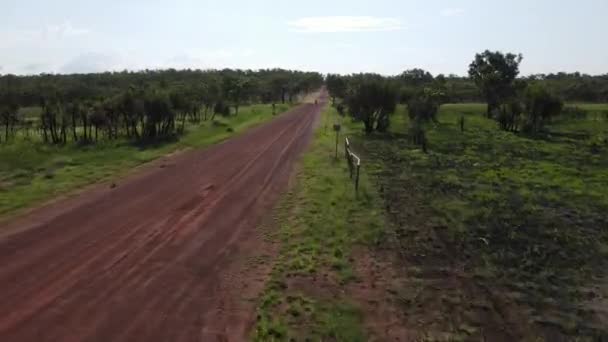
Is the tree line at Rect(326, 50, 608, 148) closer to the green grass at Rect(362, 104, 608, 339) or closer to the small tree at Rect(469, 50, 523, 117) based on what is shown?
the small tree at Rect(469, 50, 523, 117)

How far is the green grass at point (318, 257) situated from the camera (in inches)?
380

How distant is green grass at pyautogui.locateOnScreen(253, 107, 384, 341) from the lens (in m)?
9.66

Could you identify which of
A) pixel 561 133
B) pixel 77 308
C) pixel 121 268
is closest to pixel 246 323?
pixel 77 308

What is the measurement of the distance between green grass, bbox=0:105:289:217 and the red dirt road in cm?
168

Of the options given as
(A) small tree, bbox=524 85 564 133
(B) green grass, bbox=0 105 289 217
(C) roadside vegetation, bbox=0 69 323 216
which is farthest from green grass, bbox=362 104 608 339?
(A) small tree, bbox=524 85 564 133

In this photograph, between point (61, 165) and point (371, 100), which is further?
point (371, 100)

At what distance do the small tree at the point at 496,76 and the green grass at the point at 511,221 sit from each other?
33715 millimetres

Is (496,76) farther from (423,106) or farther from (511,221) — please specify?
(511,221)

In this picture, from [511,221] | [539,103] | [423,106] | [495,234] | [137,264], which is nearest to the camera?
[137,264]

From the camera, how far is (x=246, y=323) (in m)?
9.76

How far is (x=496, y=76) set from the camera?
70.6 meters

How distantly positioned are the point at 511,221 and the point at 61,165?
22.0 metres

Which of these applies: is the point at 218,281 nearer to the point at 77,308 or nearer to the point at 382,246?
the point at 77,308

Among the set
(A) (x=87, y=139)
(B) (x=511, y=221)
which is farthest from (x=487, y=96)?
(B) (x=511, y=221)
